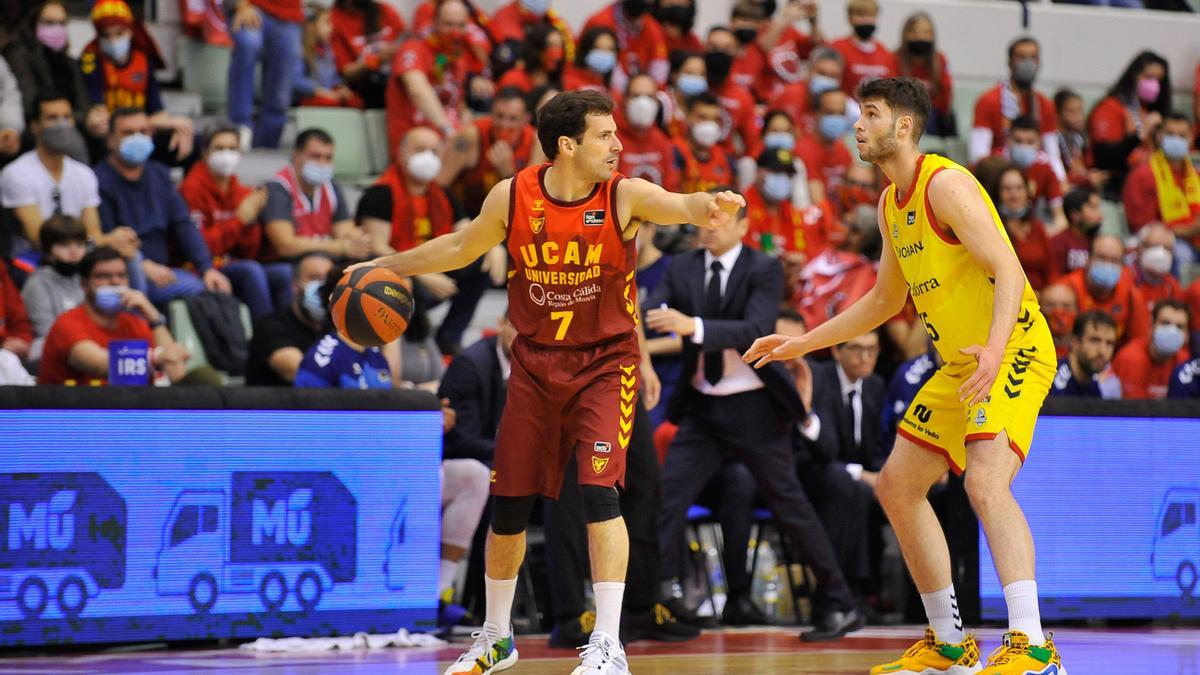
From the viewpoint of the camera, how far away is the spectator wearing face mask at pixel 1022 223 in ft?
42.7

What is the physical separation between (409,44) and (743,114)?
323 cm

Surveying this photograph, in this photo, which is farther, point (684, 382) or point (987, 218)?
point (684, 382)

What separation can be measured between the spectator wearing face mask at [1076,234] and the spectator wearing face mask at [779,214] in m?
1.96

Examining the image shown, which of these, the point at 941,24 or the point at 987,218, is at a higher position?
the point at 941,24

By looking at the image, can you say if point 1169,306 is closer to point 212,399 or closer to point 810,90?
point 810,90

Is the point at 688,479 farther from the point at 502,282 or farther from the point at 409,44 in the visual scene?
the point at 409,44

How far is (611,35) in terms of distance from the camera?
13.8 m

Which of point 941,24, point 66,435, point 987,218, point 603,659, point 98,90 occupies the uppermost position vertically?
point 941,24

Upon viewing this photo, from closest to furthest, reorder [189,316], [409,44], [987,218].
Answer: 1. [987,218]
2. [189,316]
3. [409,44]

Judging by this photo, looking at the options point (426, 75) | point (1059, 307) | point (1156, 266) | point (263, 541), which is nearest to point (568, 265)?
point (263, 541)

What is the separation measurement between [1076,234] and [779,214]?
8.56 feet

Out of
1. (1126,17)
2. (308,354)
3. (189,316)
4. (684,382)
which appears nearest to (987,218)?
(684,382)

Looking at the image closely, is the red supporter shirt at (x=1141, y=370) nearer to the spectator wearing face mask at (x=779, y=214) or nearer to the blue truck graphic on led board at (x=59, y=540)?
the spectator wearing face mask at (x=779, y=214)

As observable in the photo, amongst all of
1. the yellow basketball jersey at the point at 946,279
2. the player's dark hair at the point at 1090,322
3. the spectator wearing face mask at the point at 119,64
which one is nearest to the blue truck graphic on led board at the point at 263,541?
the yellow basketball jersey at the point at 946,279
